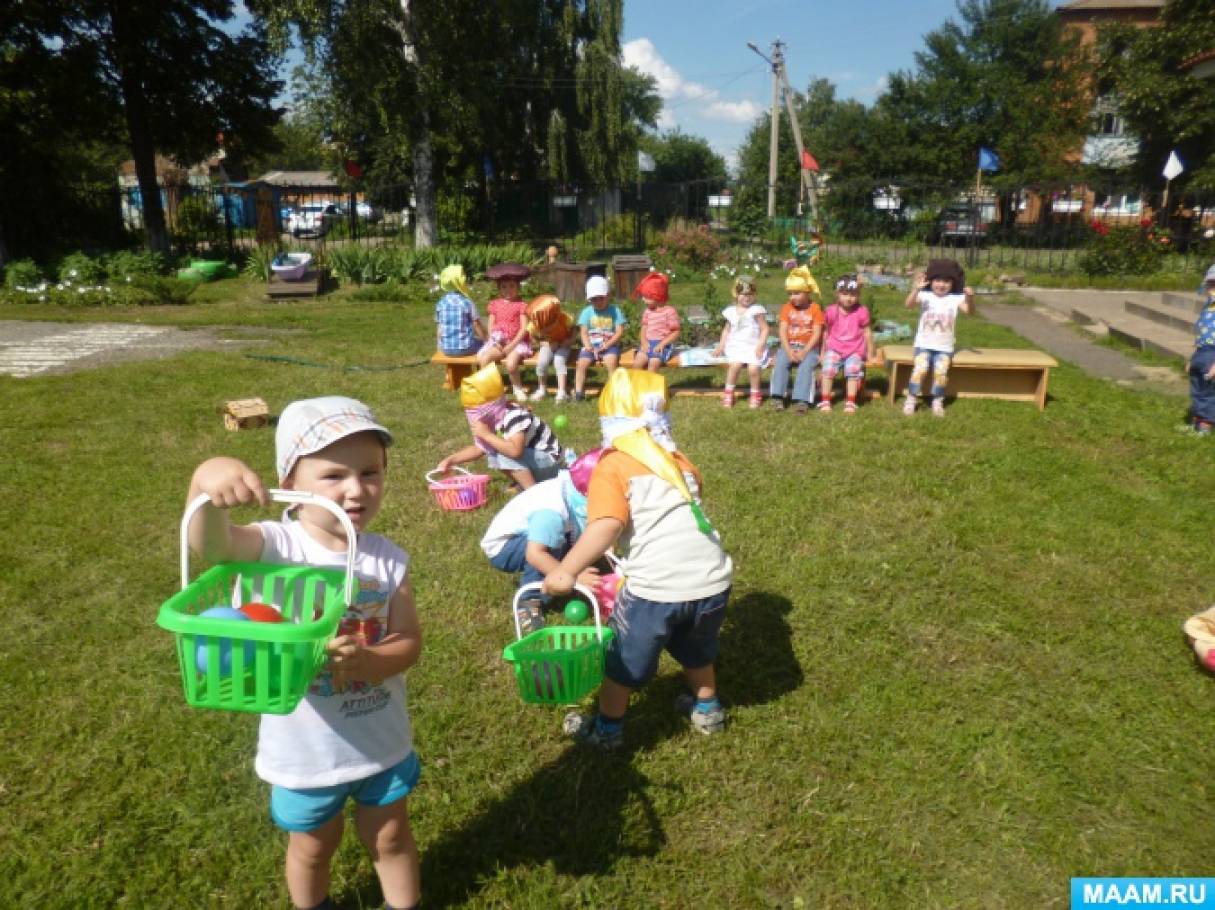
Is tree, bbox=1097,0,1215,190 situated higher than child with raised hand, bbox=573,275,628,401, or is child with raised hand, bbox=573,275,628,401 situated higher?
tree, bbox=1097,0,1215,190

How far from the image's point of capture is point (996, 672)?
3.90 meters

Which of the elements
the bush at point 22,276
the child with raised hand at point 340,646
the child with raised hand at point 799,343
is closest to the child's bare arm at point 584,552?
the child with raised hand at point 340,646

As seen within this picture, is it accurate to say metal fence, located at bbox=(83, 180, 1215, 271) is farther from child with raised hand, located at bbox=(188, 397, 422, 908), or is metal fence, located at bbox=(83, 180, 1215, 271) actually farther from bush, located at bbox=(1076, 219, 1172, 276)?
child with raised hand, located at bbox=(188, 397, 422, 908)

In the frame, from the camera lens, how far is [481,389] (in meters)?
5.27

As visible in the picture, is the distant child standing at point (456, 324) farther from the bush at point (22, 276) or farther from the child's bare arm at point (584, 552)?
the bush at point (22, 276)

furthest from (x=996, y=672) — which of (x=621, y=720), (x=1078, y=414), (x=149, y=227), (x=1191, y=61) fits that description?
(x=1191, y=61)

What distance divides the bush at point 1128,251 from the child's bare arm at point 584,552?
2066cm

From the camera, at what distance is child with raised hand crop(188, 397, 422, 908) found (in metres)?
1.96

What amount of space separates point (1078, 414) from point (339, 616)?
8.40m

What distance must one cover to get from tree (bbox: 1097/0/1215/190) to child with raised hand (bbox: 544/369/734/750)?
26.4 m

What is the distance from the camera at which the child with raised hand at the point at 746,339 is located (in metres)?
8.67

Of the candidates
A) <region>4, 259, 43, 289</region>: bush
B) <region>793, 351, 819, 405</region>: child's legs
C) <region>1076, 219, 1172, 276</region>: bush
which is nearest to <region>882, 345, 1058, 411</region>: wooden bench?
<region>793, 351, 819, 405</region>: child's legs

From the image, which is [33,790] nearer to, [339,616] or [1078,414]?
[339,616]

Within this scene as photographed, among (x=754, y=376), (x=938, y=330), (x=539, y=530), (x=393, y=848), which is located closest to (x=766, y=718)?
(x=539, y=530)
